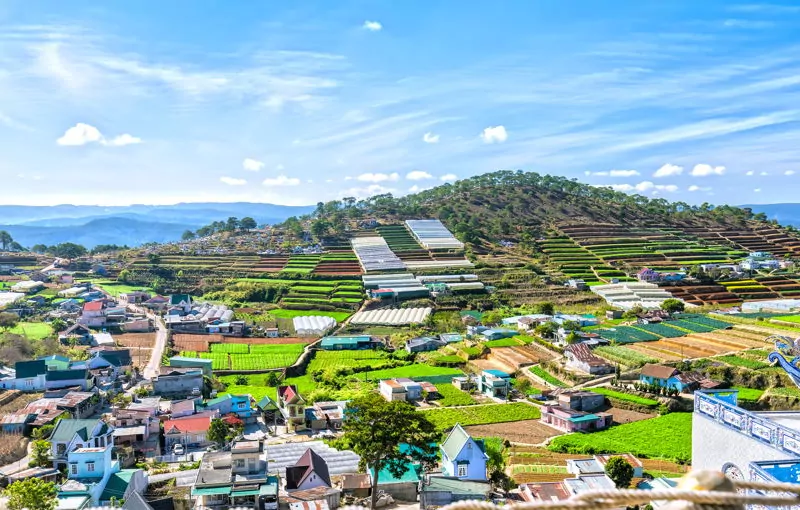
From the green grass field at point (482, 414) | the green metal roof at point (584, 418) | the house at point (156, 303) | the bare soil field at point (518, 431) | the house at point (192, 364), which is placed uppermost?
the house at point (156, 303)

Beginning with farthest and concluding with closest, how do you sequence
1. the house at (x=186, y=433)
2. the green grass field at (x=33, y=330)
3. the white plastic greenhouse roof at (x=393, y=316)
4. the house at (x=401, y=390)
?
the white plastic greenhouse roof at (x=393, y=316)
the green grass field at (x=33, y=330)
the house at (x=401, y=390)
the house at (x=186, y=433)

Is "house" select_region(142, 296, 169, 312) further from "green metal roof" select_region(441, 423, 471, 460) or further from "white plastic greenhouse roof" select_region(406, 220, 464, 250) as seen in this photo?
"green metal roof" select_region(441, 423, 471, 460)

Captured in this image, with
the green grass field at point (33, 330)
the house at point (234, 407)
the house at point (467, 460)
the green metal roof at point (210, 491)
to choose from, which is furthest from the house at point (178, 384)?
the house at point (467, 460)

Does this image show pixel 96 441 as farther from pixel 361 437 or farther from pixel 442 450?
pixel 442 450

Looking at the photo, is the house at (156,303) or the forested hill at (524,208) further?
the forested hill at (524,208)

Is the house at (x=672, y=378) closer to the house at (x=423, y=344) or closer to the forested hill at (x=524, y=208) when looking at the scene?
the house at (x=423, y=344)

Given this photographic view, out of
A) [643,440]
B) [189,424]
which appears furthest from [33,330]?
[643,440]

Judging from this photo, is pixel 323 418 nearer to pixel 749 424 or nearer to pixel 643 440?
pixel 643 440
